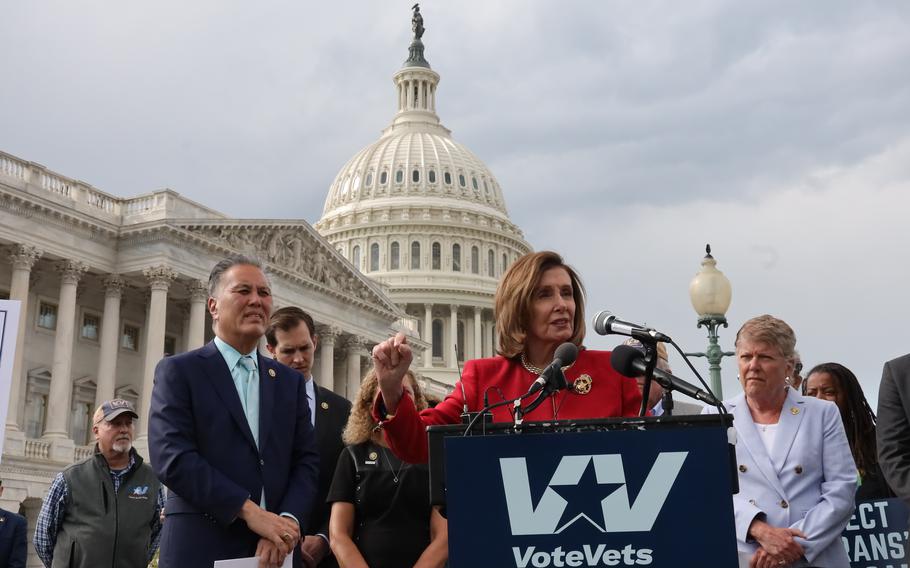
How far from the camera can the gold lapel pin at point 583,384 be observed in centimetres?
418

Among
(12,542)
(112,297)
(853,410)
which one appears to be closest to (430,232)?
(112,297)

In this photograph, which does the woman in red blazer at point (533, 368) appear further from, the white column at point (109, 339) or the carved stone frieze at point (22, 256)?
the white column at point (109, 339)

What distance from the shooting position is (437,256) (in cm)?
9394

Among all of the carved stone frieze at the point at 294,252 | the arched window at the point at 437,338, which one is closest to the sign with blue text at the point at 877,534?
the carved stone frieze at the point at 294,252

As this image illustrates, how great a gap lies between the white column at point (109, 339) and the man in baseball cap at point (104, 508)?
30.8 m

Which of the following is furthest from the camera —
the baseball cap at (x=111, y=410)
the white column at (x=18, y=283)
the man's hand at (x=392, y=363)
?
the white column at (x=18, y=283)

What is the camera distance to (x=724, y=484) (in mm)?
3078

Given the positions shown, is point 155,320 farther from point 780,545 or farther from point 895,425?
point 895,425

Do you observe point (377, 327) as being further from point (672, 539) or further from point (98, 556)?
point (672, 539)

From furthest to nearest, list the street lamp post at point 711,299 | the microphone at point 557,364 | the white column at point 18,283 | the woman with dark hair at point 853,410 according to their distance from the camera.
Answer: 1. the white column at point 18,283
2. the street lamp post at point 711,299
3. the woman with dark hair at point 853,410
4. the microphone at point 557,364

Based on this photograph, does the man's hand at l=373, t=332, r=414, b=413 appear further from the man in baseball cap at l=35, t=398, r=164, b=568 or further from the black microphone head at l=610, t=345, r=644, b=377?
the man in baseball cap at l=35, t=398, r=164, b=568

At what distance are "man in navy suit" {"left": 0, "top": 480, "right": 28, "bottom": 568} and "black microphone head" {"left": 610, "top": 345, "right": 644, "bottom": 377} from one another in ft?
Result: 17.9

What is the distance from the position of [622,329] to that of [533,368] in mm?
614

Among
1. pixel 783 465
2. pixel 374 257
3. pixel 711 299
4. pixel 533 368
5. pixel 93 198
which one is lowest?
pixel 783 465
